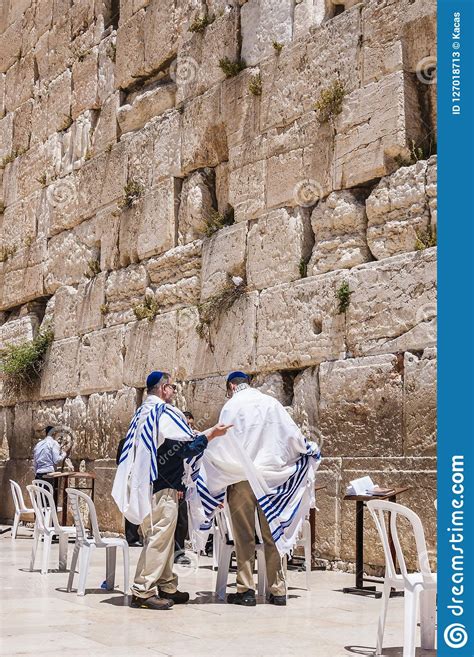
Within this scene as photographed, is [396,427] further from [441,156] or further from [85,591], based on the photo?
[441,156]

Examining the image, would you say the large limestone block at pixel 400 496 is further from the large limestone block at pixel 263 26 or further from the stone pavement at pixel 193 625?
the large limestone block at pixel 263 26

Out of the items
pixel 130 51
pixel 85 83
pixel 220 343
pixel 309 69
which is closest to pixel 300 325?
pixel 220 343

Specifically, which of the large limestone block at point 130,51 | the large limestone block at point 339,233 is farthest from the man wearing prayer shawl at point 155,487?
the large limestone block at point 130,51

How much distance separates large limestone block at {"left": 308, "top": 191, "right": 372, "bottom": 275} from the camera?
25.3 feet

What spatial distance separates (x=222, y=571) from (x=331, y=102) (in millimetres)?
4122

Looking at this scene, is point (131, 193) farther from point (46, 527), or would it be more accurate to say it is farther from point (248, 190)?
point (46, 527)

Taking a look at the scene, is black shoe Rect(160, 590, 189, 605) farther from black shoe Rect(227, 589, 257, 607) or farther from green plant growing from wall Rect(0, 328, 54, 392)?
green plant growing from wall Rect(0, 328, 54, 392)

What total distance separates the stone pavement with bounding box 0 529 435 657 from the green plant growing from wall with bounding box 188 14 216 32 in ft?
19.4

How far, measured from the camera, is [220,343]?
906 centimetres

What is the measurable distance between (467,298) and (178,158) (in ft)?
27.5

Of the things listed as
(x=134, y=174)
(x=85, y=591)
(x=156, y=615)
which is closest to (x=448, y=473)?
(x=156, y=615)

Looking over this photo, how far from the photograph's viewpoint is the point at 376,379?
286 inches

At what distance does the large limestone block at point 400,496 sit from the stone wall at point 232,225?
2 centimetres

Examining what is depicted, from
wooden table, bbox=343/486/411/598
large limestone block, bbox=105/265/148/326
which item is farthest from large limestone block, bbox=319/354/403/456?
large limestone block, bbox=105/265/148/326
